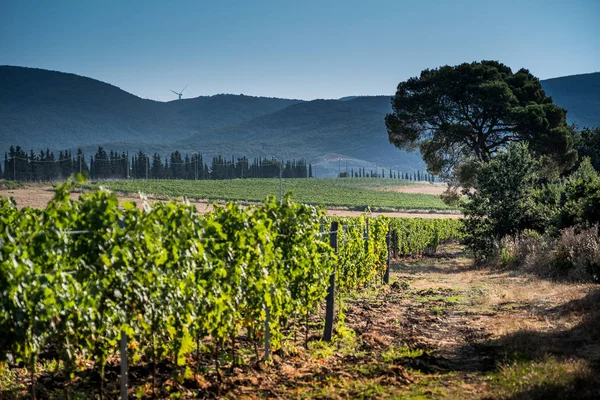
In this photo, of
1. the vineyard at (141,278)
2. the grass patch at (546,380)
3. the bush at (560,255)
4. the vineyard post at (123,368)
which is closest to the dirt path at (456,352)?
the grass patch at (546,380)

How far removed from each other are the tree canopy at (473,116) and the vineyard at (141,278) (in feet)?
88.7

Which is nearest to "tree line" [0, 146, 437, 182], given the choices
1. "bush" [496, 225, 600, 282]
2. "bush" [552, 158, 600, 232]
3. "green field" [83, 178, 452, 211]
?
"green field" [83, 178, 452, 211]

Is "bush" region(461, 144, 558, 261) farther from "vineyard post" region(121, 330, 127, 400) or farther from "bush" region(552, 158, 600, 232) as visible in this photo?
"vineyard post" region(121, 330, 127, 400)

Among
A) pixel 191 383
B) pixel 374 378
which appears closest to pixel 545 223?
pixel 374 378

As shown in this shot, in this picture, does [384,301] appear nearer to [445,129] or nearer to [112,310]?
[112,310]

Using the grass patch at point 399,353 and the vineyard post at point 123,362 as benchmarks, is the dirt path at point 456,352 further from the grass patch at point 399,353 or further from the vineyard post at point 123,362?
the vineyard post at point 123,362

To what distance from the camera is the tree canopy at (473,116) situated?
112ft

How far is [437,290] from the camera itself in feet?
56.6

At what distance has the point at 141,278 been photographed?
6.11 m

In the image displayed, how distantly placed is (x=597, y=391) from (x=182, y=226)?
15.0 feet

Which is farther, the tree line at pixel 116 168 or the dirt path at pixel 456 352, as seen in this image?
the tree line at pixel 116 168

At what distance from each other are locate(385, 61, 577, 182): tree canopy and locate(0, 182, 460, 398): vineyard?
27.0 m

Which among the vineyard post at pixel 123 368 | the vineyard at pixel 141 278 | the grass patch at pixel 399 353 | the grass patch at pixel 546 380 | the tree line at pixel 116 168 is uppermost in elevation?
the tree line at pixel 116 168

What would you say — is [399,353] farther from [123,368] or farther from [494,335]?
[123,368]
